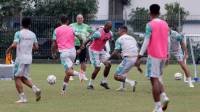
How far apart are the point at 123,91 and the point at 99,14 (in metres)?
35.1

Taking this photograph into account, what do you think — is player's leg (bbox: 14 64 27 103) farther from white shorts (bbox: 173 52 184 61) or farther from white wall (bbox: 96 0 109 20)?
white wall (bbox: 96 0 109 20)

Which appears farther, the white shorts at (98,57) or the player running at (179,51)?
the player running at (179,51)

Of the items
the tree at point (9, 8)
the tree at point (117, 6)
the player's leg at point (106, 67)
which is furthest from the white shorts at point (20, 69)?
the tree at point (117, 6)

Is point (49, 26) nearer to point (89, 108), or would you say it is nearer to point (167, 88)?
point (167, 88)

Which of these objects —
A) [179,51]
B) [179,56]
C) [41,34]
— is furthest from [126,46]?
[41,34]

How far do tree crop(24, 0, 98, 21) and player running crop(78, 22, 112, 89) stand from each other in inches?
951

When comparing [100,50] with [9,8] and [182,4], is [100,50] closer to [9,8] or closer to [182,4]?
[9,8]

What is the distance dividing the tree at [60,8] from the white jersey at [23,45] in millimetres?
28514

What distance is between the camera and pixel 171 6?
54.0 metres

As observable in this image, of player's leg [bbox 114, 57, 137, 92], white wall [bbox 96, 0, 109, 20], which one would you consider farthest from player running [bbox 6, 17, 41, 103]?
white wall [bbox 96, 0, 109, 20]

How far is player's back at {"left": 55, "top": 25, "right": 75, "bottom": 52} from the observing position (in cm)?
1803

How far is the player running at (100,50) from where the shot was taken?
2012cm

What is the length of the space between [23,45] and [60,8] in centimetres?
2936

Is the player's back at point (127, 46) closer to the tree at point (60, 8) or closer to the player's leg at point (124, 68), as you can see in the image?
the player's leg at point (124, 68)
